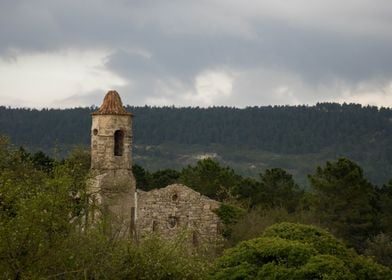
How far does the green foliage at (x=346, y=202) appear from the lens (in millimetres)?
51469

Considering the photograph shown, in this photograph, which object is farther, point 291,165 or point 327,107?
point 327,107

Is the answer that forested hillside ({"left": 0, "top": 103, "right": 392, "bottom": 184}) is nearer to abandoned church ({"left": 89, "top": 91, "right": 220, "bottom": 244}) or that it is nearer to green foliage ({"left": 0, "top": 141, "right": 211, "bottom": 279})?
abandoned church ({"left": 89, "top": 91, "right": 220, "bottom": 244})

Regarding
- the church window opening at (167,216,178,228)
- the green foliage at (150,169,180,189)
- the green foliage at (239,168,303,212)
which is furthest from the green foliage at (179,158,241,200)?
the church window opening at (167,216,178,228)

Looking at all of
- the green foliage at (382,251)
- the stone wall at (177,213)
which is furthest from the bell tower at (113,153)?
the green foliage at (382,251)

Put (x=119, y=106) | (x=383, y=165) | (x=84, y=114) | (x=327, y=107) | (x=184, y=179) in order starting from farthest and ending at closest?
(x=327, y=107), (x=84, y=114), (x=383, y=165), (x=184, y=179), (x=119, y=106)

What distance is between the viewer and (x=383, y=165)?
155500mm

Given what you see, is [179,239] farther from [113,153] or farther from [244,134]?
[244,134]

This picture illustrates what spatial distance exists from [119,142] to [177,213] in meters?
3.87

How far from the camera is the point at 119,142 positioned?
3800 cm

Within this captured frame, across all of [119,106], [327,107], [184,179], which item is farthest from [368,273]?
[327,107]

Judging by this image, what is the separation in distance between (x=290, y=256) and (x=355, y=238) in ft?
77.5

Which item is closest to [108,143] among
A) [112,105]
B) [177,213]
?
[112,105]

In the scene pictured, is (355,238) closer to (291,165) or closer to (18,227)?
(18,227)

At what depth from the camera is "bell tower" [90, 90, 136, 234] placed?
37188mm
